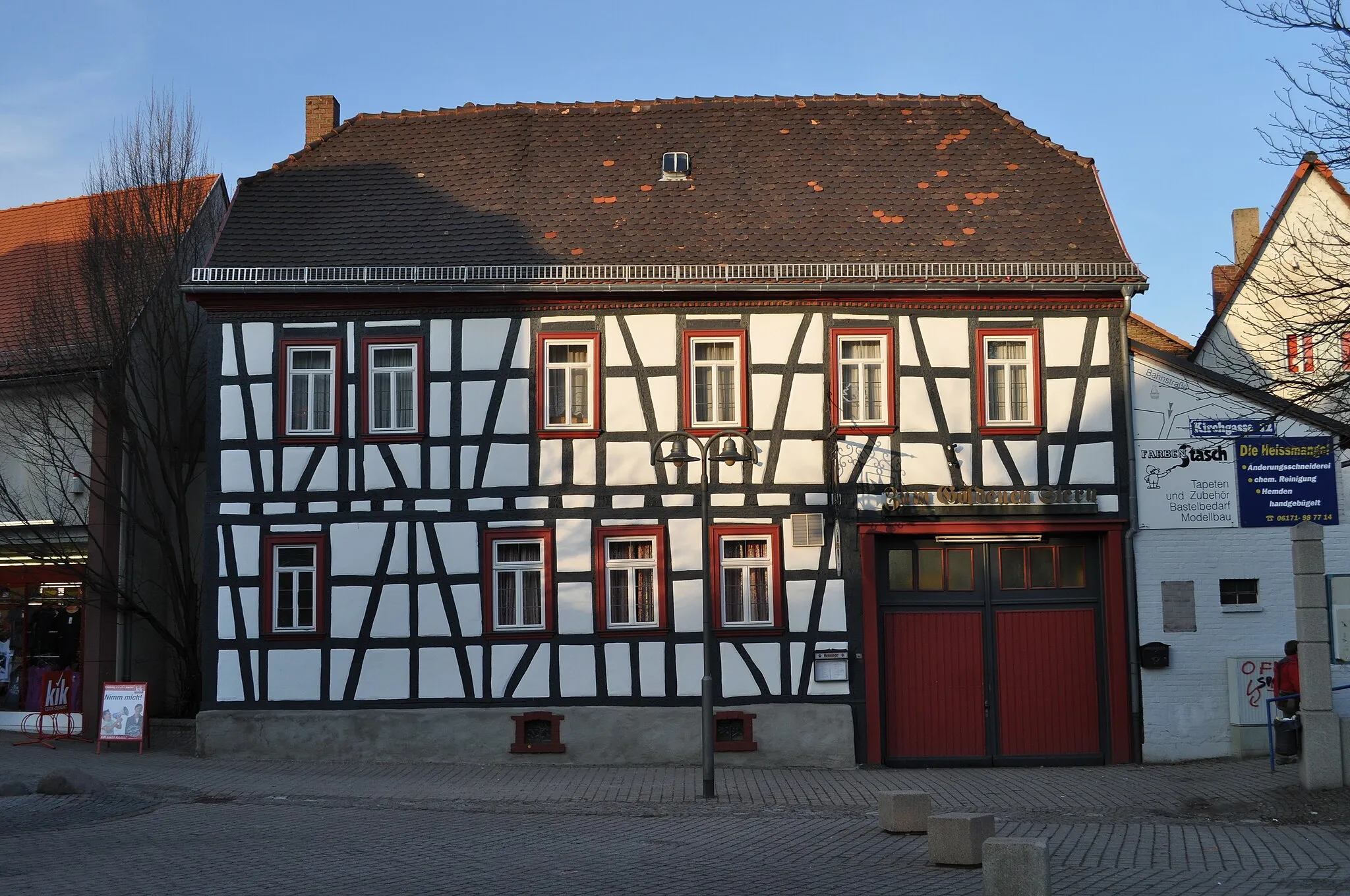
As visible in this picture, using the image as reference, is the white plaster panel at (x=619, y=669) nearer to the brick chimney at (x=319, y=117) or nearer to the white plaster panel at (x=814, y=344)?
the white plaster panel at (x=814, y=344)

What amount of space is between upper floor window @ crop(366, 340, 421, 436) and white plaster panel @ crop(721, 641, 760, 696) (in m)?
5.48

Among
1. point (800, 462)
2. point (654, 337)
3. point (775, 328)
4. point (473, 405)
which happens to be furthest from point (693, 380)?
point (473, 405)

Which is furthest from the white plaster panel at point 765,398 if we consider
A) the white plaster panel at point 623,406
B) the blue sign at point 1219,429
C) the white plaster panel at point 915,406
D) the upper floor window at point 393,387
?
the blue sign at point 1219,429

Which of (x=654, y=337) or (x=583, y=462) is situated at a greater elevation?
(x=654, y=337)

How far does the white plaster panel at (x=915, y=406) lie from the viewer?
19.7m

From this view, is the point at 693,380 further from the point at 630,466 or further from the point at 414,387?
the point at 414,387

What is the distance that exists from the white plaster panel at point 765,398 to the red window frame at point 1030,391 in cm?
284

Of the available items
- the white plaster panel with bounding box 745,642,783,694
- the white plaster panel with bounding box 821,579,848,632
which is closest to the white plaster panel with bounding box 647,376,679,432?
the white plaster panel with bounding box 821,579,848,632

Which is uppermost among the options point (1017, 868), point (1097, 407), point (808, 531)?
point (1097, 407)

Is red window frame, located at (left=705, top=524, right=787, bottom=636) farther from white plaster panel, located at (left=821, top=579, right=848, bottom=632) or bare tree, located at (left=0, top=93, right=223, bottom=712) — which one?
bare tree, located at (left=0, top=93, right=223, bottom=712)

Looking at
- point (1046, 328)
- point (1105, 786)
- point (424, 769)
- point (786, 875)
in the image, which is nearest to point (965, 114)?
point (1046, 328)

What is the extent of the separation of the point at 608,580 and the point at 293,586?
449 centimetres

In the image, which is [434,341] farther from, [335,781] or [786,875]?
[786,875]

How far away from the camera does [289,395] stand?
20031 millimetres
